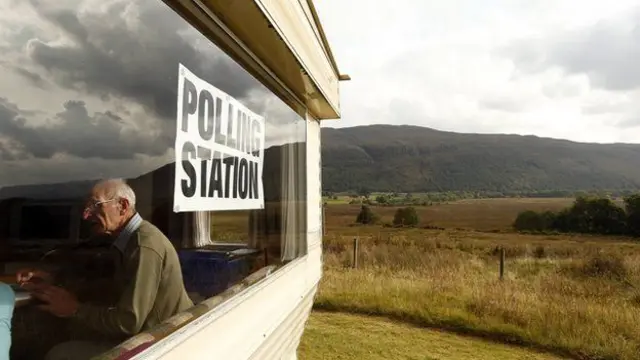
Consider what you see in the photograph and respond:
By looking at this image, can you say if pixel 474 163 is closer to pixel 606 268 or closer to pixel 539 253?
pixel 539 253

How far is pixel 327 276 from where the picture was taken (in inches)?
369

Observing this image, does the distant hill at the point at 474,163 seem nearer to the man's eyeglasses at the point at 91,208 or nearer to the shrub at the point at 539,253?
the shrub at the point at 539,253

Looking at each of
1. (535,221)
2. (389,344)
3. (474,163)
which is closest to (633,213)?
(535,221)

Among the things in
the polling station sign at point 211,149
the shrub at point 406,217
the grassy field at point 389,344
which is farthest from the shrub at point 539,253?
the polling station sign at point 211,149

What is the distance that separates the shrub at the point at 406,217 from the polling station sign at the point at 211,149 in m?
42.3

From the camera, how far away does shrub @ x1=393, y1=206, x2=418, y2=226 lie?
4489 centimetres

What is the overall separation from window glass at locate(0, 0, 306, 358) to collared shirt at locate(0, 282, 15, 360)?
0.06 m

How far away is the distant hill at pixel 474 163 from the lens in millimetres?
119562

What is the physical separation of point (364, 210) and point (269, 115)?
4669 centimetres

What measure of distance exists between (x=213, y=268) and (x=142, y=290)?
64cm

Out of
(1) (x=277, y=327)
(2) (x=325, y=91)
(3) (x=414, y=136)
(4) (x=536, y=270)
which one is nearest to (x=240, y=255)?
(1) (x=277, y=327)

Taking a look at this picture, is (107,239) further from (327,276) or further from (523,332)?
(327,276)

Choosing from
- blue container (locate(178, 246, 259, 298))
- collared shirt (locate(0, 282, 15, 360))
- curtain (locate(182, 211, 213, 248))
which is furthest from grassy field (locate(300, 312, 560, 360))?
collared shirt (locate(0, 282, 15, 360))

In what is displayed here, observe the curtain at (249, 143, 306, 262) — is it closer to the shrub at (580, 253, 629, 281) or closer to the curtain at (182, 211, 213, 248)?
the curtain at (182, 211, 213, 248)
